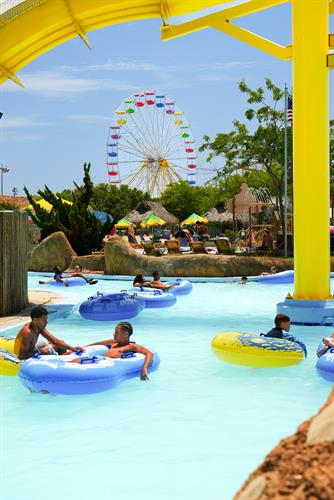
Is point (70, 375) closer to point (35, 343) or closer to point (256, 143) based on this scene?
point (35, 343)

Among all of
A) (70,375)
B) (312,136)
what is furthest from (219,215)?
(70,375)

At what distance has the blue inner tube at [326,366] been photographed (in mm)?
5871

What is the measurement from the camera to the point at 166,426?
491cm

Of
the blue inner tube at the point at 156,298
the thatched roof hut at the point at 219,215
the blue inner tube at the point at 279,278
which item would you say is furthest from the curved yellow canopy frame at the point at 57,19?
the thatched roof hut at the point at 219,215

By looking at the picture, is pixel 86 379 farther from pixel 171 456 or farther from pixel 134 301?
pixel 134 301

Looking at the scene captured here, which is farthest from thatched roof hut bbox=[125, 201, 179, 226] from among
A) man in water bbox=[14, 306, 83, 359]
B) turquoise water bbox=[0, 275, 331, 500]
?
man in water bbox=[14, 306, 83, 359]

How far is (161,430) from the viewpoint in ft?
15.8

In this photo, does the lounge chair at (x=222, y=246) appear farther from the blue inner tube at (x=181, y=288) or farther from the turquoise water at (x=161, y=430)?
the turquoise water at (x=161, y=430)

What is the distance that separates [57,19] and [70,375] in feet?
18.7

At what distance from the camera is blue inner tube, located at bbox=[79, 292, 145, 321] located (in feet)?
32.0

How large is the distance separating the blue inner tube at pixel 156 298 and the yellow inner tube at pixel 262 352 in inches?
173

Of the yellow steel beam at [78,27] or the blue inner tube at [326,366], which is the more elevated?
the yellow steel beam at [78,27]

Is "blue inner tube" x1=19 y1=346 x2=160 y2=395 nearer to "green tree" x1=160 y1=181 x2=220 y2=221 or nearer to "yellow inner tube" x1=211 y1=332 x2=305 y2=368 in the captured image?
"yellow inner tube" x1=211 y1=332 x2=305 y2=368

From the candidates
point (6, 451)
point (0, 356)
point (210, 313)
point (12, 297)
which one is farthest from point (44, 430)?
point (210, 313)
